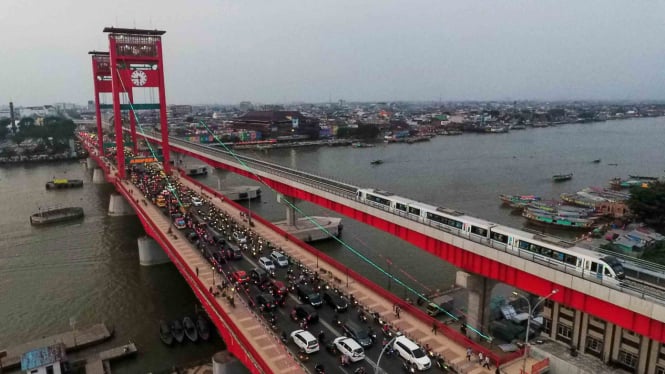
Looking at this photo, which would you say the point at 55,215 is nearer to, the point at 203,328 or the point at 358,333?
the point at 203,328

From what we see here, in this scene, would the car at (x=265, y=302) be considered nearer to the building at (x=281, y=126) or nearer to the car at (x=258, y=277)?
the car at (x=258, y=277)

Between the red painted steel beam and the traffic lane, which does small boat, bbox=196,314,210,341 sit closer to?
the traffic lane

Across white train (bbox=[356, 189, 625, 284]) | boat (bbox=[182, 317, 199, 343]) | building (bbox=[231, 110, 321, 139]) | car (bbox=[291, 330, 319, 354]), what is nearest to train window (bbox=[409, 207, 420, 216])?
white train (bbox=[356, 189, 625, 284])

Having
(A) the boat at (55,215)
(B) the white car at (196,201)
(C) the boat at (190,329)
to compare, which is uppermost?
(B) the white car at (196,201)

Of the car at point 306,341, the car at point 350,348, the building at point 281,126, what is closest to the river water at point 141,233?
the car at point 306,341

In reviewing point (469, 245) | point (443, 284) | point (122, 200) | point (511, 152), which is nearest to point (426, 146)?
point (511, 152)

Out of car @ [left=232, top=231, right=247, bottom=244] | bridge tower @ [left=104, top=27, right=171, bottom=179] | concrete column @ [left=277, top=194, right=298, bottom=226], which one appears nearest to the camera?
car @ [left=232, top=231, right=247, bottom=244]

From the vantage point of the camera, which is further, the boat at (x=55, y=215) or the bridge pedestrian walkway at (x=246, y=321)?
the boat at (x=55, y=215)
